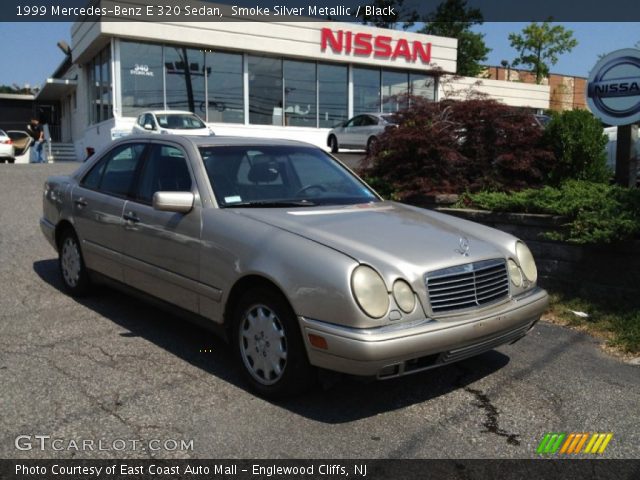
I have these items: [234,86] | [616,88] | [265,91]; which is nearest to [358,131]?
[265,91]

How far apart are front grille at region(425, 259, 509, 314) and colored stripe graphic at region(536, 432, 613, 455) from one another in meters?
0.85

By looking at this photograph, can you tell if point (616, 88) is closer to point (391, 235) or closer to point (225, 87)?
point (391, 235)

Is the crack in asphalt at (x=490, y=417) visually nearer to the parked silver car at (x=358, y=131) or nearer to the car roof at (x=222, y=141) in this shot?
the car roof at (x=222, y=141)

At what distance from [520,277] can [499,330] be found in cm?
53

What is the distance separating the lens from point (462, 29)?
1991 inches

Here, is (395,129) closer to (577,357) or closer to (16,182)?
(577,357)

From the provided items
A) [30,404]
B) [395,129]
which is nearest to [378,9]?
[395,129]

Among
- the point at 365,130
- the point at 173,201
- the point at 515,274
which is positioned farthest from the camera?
the point at 365,130

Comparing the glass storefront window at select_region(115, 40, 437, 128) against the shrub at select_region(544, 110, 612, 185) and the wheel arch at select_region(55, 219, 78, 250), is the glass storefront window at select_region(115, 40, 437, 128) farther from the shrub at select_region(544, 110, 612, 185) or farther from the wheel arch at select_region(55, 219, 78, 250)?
the wheel arch at select_region(55, 219, 78, 250)

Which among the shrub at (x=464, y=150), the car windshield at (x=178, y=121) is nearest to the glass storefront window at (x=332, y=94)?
the car windshield at (x=178, y=121)

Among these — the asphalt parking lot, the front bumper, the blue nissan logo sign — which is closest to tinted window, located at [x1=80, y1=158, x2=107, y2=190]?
the asphalt parking lot

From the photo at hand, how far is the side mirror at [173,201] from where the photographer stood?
4.29m

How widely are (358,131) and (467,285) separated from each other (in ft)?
55.0

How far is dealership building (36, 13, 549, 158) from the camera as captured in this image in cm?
2195
